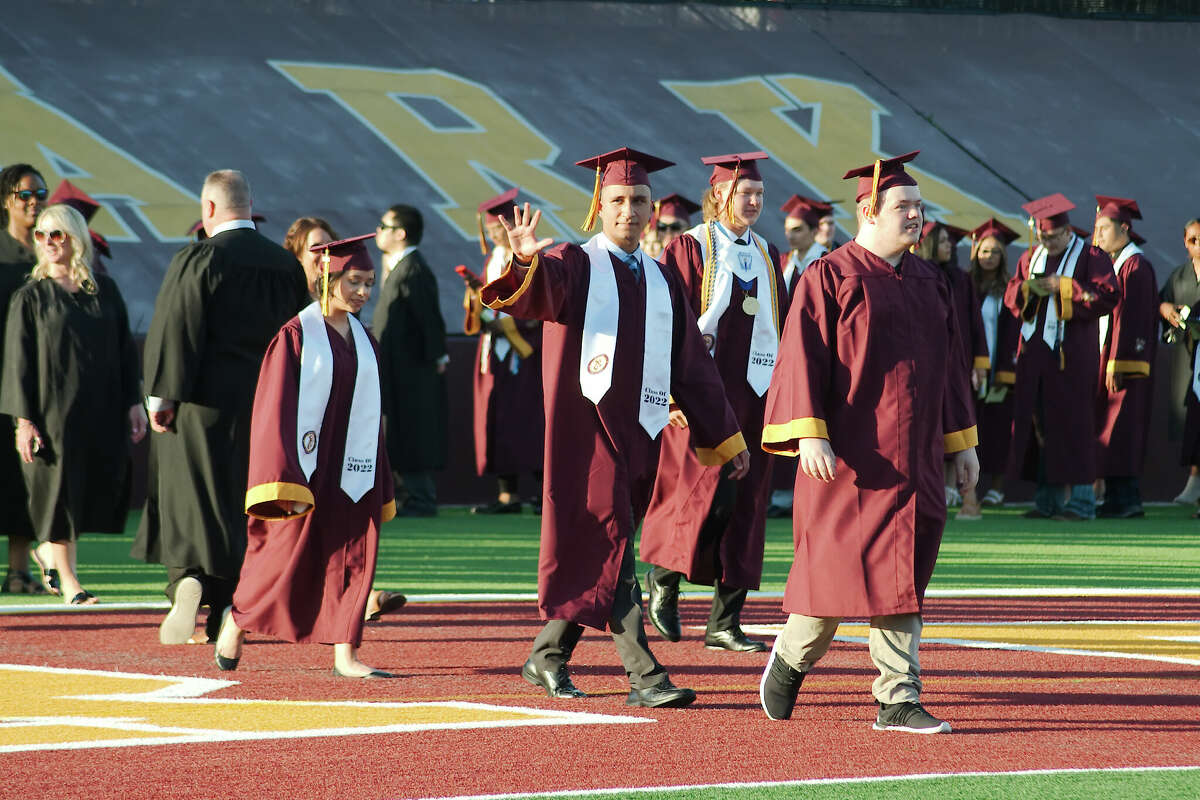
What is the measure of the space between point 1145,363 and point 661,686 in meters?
9.49

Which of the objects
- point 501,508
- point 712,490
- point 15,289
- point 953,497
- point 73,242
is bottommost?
point 501,508

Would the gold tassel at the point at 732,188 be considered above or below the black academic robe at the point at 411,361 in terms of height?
above

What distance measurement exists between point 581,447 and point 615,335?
1.22 ft

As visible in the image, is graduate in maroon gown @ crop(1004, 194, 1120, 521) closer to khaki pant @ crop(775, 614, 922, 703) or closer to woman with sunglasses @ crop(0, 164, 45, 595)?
woman with sunglasses @ crop(0, 164, 45, 595)

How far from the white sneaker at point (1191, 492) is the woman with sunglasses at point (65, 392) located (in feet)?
32.9

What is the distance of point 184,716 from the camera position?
5.60 metres

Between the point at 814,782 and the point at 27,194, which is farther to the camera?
the point at 27,194

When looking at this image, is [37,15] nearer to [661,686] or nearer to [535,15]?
[535,15]

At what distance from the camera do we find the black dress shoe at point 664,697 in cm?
579

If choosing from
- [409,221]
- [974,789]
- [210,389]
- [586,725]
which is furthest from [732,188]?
[409,221]

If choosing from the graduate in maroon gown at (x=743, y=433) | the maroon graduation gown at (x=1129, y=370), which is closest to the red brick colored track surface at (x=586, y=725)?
the graduate in maroon gown at (x=743, y=433)

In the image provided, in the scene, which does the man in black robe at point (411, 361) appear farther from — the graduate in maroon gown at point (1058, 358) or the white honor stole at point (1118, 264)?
the white honor stole at point (1118, 264)

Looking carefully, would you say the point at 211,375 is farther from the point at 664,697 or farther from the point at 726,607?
the point at 664,697

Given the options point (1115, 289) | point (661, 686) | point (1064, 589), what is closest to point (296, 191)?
point (1115, 289)
